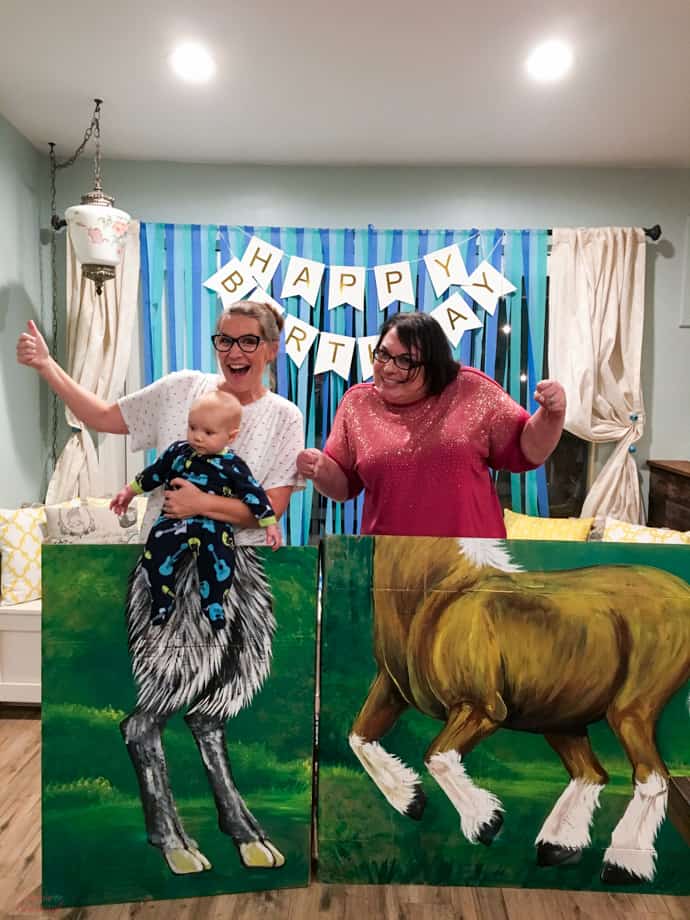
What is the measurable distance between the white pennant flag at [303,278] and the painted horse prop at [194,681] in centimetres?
235

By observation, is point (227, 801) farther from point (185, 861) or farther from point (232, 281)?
point (232, 281)

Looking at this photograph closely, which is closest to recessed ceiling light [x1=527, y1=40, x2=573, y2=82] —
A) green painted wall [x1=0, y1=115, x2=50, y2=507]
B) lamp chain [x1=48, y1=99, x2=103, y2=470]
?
lamp chain [x1=48, y1=99, x2=103, y2=470]

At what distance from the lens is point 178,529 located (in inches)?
65.6

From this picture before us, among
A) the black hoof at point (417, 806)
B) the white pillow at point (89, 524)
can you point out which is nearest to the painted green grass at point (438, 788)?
the black hoof at point (417, 806)

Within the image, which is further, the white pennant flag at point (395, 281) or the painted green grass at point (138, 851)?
the white pennant flag at point (395, 281)

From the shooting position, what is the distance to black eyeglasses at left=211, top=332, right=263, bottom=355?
1.74 m

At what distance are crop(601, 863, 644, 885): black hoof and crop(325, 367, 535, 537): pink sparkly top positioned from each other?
88cm

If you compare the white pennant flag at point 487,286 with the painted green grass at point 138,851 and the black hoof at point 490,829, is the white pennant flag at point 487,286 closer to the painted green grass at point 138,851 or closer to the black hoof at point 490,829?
the black hoof at point 490,829

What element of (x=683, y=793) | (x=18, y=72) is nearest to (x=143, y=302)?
(x=18, y=72)

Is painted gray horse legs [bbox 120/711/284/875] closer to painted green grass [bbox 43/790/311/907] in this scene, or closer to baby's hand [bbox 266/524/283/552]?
painted green grass [bbox 43/790/311/907]

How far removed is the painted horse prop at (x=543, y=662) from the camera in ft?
5.89

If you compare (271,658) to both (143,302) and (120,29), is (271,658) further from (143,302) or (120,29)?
(143,302)

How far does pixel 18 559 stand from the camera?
312cm

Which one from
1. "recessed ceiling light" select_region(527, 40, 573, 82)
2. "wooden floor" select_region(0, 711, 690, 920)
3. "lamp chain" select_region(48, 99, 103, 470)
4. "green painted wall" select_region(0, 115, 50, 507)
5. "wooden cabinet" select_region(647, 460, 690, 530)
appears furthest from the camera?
"lamp chain" select_region(48, 99, 103, 470)
